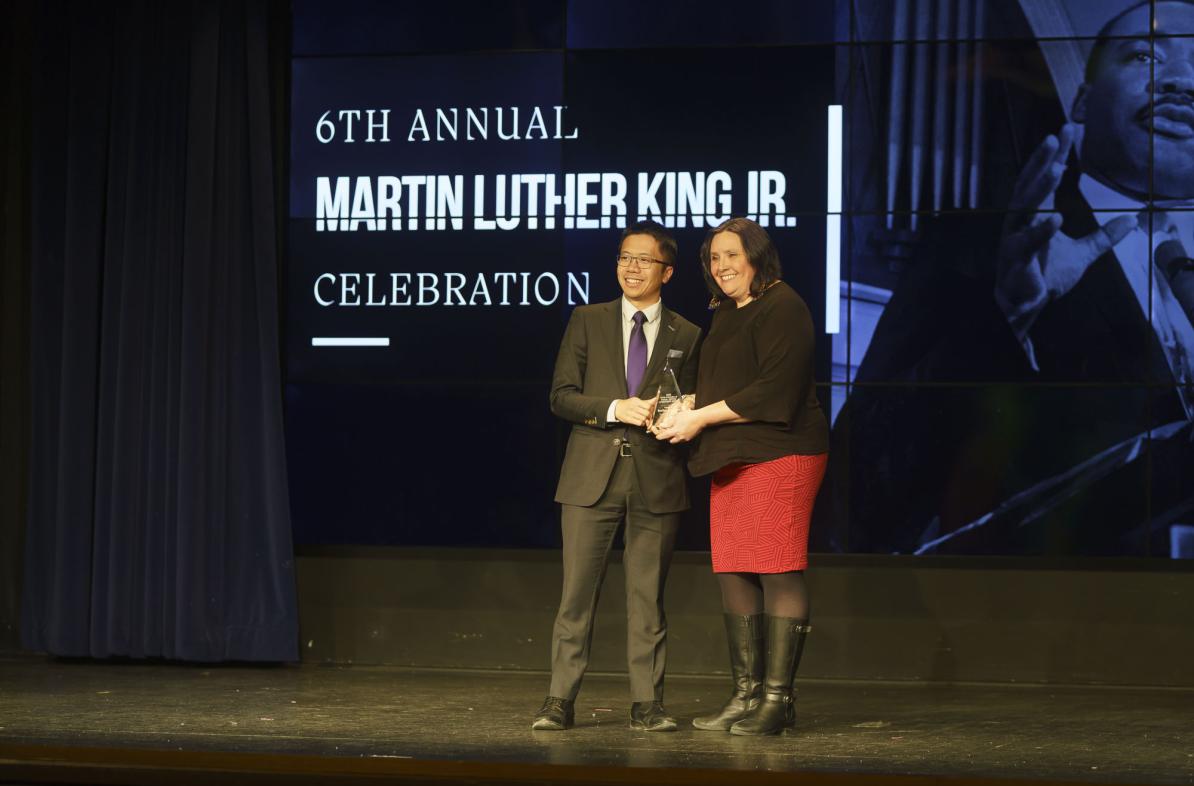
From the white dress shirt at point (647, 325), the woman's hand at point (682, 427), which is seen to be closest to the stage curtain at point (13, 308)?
the white dress shirt at point (647, 325)

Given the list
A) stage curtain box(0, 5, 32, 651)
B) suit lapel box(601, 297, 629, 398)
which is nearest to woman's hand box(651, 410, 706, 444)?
suit lapel box(601, 297, 629, 398)

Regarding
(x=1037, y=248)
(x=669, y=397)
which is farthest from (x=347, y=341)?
(x=1037, y=248)

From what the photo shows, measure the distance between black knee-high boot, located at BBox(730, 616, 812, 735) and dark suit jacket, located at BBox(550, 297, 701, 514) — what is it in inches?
19.6

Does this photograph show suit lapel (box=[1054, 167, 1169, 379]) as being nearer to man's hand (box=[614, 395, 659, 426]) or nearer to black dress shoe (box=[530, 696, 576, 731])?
man's hand (box=[614, 395, 659, 426])

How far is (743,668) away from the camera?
15.3ft

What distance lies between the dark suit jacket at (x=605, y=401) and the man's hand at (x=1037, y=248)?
159 cm

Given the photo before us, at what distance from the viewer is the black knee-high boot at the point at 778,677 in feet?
14.9

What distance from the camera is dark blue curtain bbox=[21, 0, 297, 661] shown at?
602 centimetres

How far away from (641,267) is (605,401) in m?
0.43

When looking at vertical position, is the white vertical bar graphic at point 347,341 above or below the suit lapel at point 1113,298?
below

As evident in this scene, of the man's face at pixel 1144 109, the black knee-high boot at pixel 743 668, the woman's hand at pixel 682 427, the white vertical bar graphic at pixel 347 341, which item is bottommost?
the black knee-high boot at pixel 743 668

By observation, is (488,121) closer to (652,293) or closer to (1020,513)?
(652,293)

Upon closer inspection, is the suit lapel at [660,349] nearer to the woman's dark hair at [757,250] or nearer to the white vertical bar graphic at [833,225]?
the woman's dark hair at [757,250]

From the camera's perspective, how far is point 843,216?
587cm
